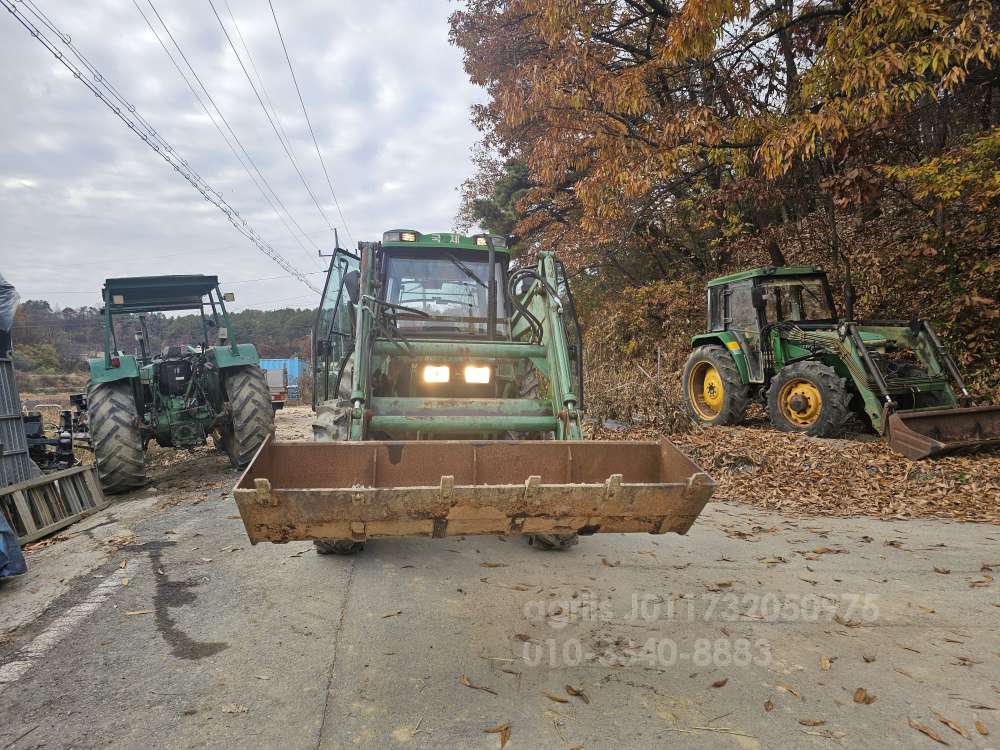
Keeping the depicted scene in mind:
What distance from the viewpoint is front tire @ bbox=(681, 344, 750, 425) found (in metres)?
8.59

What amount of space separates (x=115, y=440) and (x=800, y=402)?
7946 mm

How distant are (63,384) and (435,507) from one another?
27.2 metres

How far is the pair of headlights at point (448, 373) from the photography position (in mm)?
4645

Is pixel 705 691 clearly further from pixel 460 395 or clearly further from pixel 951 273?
pixel 951 273

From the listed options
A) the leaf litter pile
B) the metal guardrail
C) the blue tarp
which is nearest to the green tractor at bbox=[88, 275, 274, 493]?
the metal guardrail

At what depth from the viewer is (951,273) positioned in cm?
895

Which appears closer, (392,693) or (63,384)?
(392,693)

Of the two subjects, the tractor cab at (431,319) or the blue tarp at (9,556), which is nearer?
the blue tarp at (9,556)

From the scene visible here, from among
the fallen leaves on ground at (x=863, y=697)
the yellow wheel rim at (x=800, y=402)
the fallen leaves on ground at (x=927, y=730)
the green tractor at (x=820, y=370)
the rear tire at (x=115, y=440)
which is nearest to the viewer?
the fallen leaves on ground at (x=927, y=730)

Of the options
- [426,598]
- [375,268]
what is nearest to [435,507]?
[426,598]

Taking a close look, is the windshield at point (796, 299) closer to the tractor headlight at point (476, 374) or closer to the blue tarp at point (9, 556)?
the tractor headlight at point (476, 374)

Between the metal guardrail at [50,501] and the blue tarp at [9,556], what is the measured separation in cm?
90

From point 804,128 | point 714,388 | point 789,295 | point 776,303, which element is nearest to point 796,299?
point 789,295

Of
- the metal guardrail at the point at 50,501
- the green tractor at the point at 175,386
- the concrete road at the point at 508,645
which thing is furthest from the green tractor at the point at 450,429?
the metal guardrail at the point at 50,501
